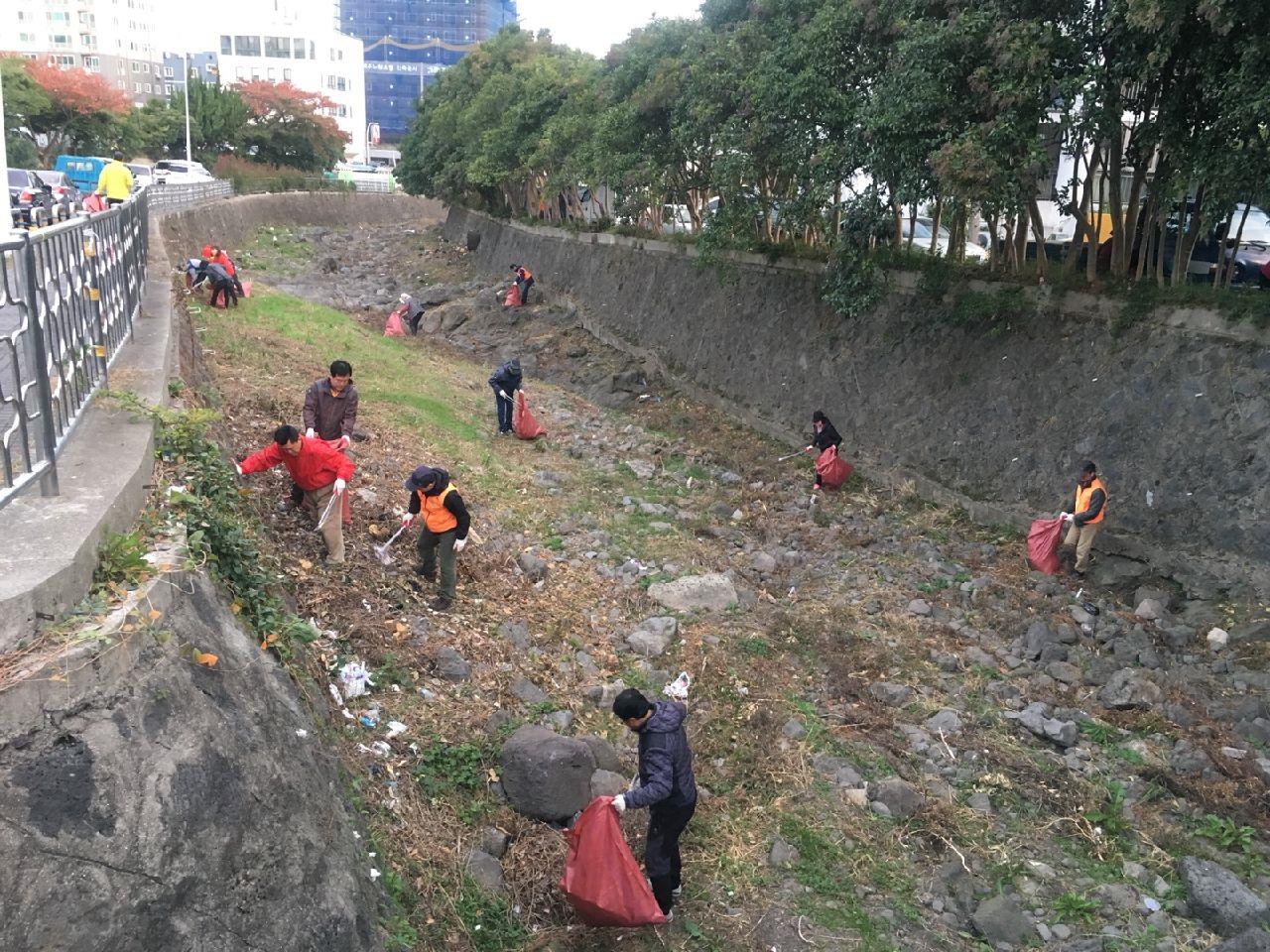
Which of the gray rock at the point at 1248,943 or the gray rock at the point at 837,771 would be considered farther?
the gray rock at the point at 837,771

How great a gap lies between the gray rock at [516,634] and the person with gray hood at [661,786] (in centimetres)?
240

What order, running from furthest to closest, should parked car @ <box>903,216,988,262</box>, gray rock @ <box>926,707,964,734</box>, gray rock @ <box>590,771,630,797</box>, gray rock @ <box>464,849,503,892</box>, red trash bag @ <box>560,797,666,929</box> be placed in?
parked car @ <box>903,216,988,262</box> < gray rock @ <box>926,707,964,734</box> < gray rock @ <box>590,771,630,797</box> < gray rock @ <box>464,849,503,892</box> < red trash bag @ <box>560,797,666,929</box>

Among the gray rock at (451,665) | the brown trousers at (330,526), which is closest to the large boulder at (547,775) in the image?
the gray rock at (451,665)

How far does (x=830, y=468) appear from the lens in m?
11.7

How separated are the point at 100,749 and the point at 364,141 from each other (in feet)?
292

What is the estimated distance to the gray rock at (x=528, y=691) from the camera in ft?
21.7

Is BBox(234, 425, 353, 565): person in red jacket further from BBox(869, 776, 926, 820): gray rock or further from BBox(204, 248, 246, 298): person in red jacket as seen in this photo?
BBox(204, 248, 246, 298): person in red jacket

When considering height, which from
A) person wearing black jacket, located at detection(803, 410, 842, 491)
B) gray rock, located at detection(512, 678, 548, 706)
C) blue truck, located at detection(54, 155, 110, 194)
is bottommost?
A: gray rock, located at detection(512, 678, 548, 706)

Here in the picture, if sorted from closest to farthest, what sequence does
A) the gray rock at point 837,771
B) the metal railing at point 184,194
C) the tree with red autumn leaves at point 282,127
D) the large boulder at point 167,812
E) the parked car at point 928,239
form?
the large boulder at point 167,812, the gray rock at point 837,771, the parked car at point 928,239, the metal railing at point 184,194, the tree with red autumn leaves at point 282,127

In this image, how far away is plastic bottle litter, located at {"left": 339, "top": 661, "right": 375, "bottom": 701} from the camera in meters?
6.00

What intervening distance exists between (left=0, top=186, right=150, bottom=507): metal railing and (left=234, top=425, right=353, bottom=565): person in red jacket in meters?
1.23

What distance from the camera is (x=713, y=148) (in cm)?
1381

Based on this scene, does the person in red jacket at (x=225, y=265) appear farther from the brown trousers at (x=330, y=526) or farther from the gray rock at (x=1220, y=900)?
the gray rock at (x=1220, y=900)

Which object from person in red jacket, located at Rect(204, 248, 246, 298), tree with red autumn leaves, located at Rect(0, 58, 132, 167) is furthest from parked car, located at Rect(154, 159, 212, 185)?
person in red jacket, located at Rect(204, 248, 246, 298)
